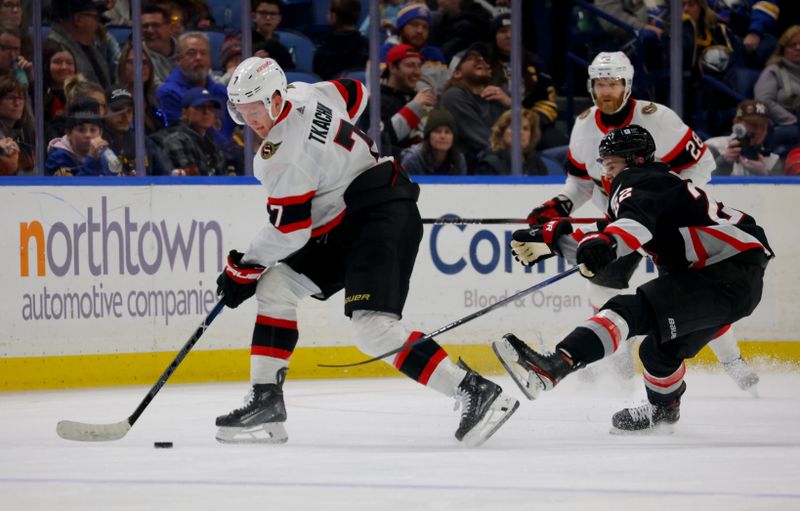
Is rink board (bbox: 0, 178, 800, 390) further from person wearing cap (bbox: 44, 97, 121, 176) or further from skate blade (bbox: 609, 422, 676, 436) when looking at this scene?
skate blade (bbox: 609, 422, 676, 436)

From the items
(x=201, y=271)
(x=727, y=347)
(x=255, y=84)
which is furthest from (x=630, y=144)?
(x=201, y=271)

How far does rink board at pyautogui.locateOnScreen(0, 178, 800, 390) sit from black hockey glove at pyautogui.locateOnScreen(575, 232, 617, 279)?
98.1 inches

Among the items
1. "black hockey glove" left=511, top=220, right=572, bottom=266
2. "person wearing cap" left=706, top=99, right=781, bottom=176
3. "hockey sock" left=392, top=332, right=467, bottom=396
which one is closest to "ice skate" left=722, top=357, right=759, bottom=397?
"black hockey glove" left=511, top=220, right=572, bottom=266

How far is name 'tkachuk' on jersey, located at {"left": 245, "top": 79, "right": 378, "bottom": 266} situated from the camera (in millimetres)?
3707

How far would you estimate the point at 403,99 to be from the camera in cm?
669

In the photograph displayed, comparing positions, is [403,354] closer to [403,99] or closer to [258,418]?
[258,418]

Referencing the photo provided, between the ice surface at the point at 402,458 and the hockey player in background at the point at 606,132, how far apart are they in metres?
0.46

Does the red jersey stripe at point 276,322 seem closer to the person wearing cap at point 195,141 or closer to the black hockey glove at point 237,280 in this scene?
the black hockey glove at point 237,280

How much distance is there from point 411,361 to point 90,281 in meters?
2.16

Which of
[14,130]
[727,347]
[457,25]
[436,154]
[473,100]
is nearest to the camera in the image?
[727,347]

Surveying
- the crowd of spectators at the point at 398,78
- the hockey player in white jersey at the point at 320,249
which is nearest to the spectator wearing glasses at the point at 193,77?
the crowd of spectators at the point at 398,78

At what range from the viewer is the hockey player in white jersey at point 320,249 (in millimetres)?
3730

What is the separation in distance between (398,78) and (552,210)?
192cm

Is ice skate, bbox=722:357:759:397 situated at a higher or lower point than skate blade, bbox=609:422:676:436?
lower
